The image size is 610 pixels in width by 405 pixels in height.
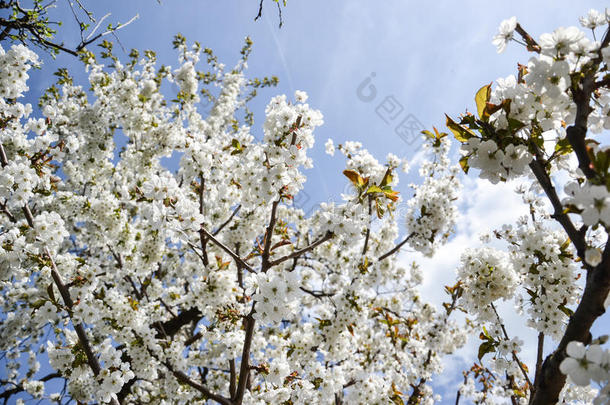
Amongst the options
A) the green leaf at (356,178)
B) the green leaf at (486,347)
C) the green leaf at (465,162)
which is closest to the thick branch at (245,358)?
the green leaf at (356,178)

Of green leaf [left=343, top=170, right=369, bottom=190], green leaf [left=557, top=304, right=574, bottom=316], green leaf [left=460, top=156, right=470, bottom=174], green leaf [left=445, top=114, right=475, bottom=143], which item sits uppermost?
green leaf [left=343, top=170, right=369, bottom=190]

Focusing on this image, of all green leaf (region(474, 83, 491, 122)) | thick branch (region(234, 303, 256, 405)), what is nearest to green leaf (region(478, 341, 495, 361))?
green leaf (region(474, 83, 491, 122))

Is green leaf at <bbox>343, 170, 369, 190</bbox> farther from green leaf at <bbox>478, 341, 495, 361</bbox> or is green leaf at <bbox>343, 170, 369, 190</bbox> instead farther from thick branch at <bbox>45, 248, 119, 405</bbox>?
thick branch at <bbox>45, 248, 119, 405</bbox>

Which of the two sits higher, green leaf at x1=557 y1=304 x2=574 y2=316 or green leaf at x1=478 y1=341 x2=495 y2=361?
green leaf at x1=557 y1=304 x2=574 y2=316

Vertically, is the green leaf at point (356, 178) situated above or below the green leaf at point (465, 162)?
above

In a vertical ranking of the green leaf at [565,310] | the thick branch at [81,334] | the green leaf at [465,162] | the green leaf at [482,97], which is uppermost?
the green leaf at [482,97]

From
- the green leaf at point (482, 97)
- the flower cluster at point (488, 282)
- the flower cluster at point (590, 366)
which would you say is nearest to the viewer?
the flower cluster at point (590, 366)

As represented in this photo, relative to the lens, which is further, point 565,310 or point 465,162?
point 565,310

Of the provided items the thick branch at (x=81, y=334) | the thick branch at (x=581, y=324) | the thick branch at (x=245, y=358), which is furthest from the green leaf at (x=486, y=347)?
the thick branch at (x=81, y=334)

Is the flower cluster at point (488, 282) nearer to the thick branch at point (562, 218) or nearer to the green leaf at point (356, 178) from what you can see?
the green leaf at point (356, 178)

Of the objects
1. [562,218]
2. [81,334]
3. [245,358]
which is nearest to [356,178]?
[562,218]

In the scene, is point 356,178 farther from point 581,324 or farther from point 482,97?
point 581,324

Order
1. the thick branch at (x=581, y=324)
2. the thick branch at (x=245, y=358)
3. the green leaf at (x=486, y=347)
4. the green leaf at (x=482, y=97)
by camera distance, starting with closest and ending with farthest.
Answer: the thick branch at (x=581, y=324) → the green leaf at (x=482, y=97) → the green leaf at (x=486, y=347) → the thick branch at (x=245, y=358)

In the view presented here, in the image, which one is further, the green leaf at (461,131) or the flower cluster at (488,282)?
the flower cluster at (488,282)
